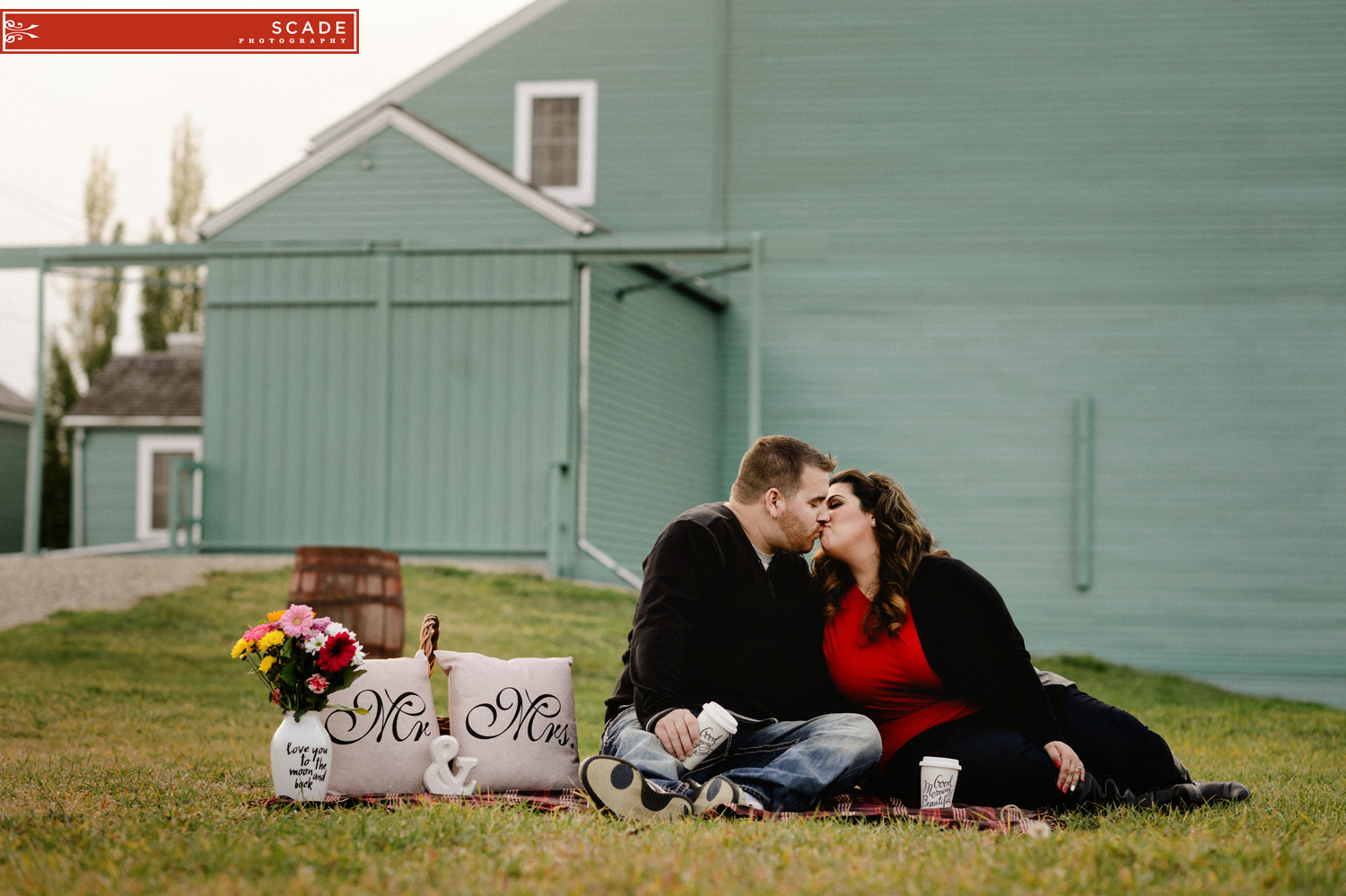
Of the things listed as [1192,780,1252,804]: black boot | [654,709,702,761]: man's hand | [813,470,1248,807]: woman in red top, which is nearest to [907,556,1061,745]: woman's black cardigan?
[813,470,1248,807]: woman in red top

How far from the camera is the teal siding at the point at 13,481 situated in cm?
2294

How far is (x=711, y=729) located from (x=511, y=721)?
1.01 m

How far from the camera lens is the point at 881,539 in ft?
16.2

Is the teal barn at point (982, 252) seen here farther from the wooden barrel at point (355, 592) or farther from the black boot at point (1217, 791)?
the black boot at point (1217, 791)

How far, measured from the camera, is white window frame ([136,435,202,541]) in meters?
19.6

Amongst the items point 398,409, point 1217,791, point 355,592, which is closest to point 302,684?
point 1217,791

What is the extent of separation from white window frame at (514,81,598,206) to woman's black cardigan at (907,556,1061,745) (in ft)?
39.5

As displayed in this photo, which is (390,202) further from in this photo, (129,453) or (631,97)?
(129,453)


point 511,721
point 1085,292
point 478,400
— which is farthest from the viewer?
point 1085,292

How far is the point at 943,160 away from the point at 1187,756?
33.2 ft

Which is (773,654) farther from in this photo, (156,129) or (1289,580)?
(156,129)

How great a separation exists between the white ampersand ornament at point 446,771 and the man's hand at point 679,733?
910 millimetres

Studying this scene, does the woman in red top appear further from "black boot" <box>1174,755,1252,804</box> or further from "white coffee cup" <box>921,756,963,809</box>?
"white coffee cup" <box>921,756,963,809</box>

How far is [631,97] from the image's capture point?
53.6 ft
